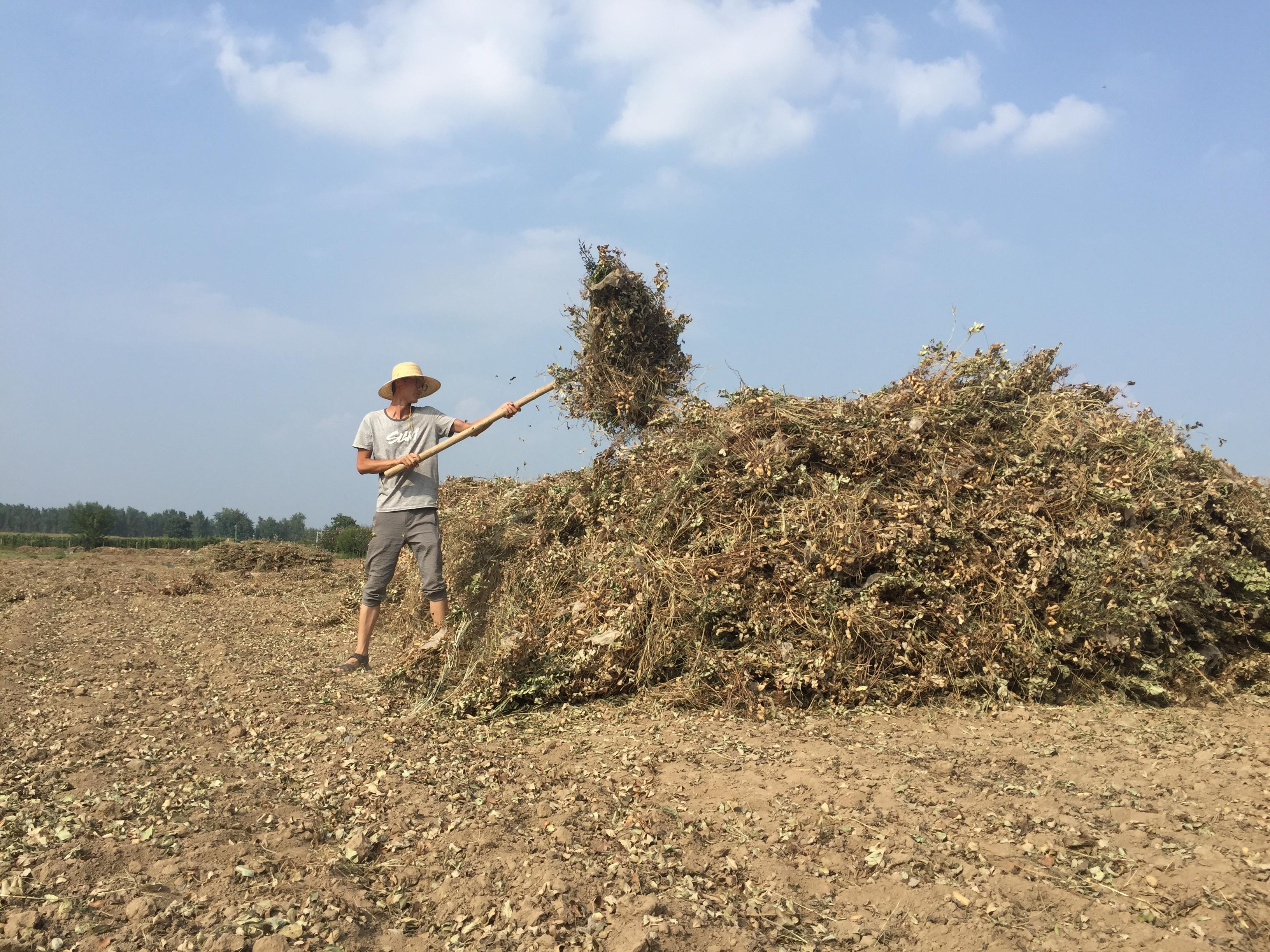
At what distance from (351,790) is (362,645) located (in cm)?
208

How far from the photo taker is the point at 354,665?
16.9 ft

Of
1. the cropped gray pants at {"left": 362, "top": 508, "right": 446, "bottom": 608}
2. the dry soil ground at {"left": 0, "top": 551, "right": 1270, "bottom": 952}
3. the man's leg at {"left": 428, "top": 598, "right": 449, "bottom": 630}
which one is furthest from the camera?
Result: the cropped gray pants at {"left": 362, "top": 508, "right": 446, "bottom": 608}

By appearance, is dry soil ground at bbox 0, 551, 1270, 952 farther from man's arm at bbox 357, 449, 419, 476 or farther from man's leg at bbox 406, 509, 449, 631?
man's arm at bbox 357, 449, 419, 476

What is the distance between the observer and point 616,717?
162 inches

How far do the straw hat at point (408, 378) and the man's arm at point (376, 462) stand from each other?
1.74 feet

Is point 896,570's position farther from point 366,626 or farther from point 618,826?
point 366,626

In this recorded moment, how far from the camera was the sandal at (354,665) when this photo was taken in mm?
5117

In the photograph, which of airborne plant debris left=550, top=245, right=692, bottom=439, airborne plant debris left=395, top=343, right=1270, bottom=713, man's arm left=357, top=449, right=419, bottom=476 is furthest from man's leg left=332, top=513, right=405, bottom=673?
airborne plant debris left=550, top=245, right=692, bottom=439

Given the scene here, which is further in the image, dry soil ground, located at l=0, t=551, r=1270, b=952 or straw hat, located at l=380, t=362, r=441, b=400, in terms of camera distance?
straw hat, located at l=380, t=362, r=441, b=400

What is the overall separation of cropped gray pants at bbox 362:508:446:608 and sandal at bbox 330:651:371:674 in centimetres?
36

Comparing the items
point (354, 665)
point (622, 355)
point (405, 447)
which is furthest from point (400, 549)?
point (622, 355)

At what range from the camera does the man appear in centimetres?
507

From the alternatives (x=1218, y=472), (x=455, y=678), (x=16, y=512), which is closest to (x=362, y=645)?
(x=455, y=678)

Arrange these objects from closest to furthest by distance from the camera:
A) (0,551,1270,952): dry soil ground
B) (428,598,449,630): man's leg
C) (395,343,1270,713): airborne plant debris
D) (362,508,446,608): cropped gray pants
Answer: (0,551,1270,952): dry soil ground, (395,343,1270,713): airborne plant debris, (428,598,449,630): man's leg, (362,508,446,608): cropped gray pants
